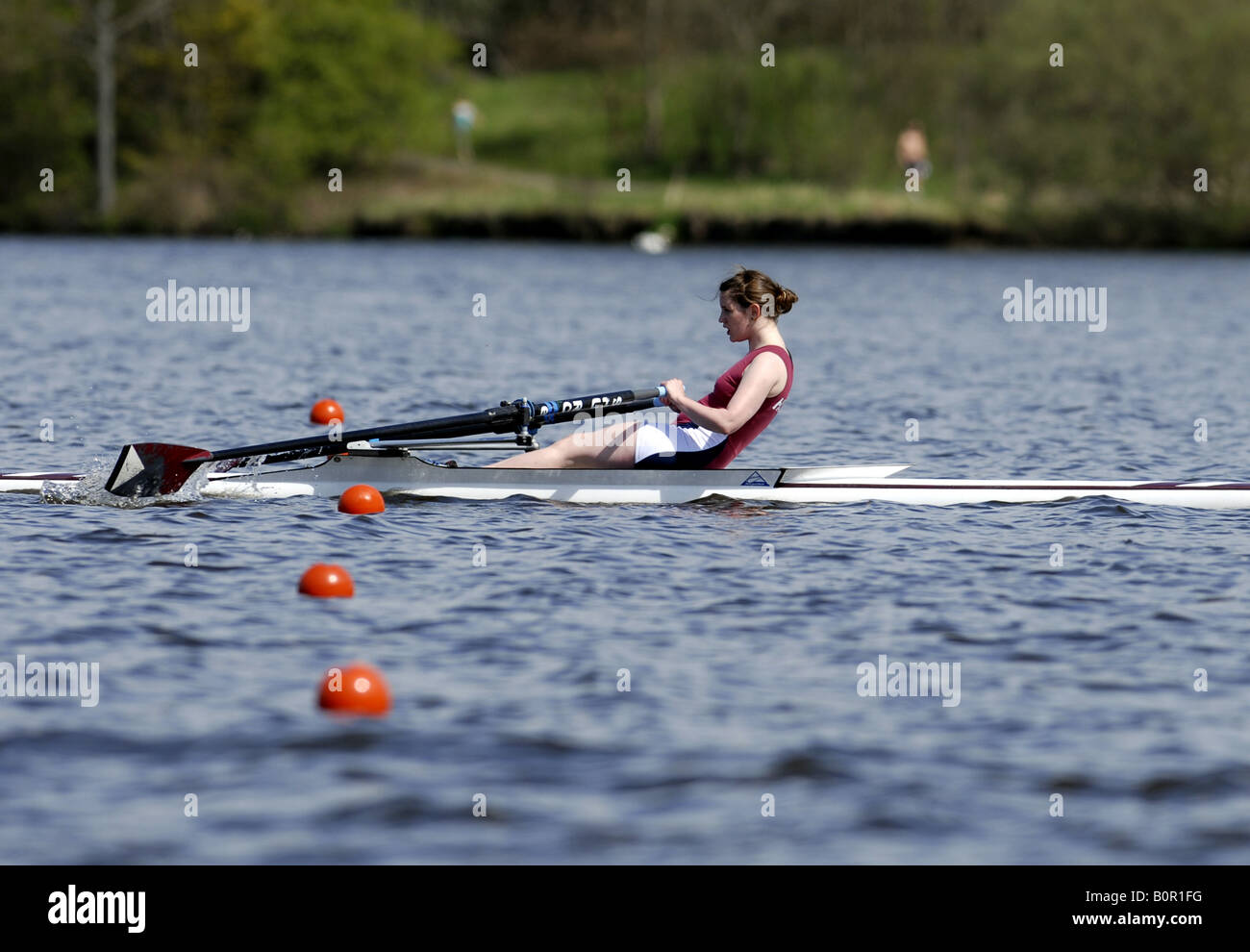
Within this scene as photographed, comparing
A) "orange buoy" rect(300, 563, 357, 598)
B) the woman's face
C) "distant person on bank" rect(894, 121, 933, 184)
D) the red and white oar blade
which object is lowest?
"orange buoy" rect(300, 563, 357, 598)

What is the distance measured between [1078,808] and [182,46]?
64.4m

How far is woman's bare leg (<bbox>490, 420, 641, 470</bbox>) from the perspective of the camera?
12.8 metres

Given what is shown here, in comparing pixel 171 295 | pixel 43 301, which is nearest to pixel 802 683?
pixel 43 301

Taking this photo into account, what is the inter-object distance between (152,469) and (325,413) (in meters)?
4.94

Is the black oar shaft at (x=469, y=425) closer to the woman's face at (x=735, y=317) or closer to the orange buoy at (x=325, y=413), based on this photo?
the woman's face at (x=735, y=317)

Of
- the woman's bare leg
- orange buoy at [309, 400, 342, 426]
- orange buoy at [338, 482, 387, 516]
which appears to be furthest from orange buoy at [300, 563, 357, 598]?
orange buoy at [309, 400, 342, 426]

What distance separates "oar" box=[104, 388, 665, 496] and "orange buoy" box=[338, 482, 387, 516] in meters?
0.38

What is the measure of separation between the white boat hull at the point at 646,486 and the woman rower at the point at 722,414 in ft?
0.40

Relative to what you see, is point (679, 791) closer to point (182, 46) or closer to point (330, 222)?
point (330, 222)

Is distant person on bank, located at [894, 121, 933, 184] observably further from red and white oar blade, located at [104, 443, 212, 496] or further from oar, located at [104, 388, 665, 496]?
red and white oar blade, located at [104, 443, 212, 496]

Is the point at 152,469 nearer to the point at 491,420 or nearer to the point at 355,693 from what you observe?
the point at 491,420

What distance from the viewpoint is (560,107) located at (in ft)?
264

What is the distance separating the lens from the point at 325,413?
17.5m

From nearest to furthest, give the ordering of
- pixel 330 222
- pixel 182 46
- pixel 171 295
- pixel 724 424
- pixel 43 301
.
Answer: pixel 724 424
pixel 43 301
pixel 171 295
pixel 330 222
pixel 182 46
